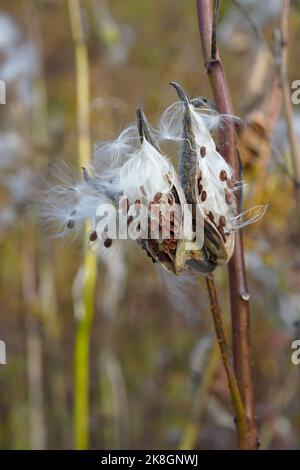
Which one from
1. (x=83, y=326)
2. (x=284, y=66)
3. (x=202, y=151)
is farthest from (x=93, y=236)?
(x=83, y=326)

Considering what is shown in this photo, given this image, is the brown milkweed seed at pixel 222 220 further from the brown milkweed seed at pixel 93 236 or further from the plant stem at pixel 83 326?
the plant stem at pixel 83 326

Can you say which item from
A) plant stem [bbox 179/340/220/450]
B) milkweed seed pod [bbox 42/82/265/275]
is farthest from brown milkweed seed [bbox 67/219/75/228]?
plant stem [bbox 179/340/220/450]

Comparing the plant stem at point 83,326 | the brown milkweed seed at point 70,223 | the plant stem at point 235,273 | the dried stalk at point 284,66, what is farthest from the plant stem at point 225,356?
the plant stem at point 83,326

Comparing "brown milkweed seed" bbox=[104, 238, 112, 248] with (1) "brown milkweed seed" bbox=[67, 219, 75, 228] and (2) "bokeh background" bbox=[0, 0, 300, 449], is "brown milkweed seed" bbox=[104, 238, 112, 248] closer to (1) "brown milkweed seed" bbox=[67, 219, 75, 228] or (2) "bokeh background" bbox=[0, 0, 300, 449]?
(1) "brown milkweed seed" bbox=[67, 219, 75, 228]

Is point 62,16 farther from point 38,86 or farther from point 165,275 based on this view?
point 165,275

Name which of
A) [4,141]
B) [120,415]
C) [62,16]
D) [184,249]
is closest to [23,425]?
[120,415]

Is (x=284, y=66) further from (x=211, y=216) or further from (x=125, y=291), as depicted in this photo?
(x=125, y=291)
